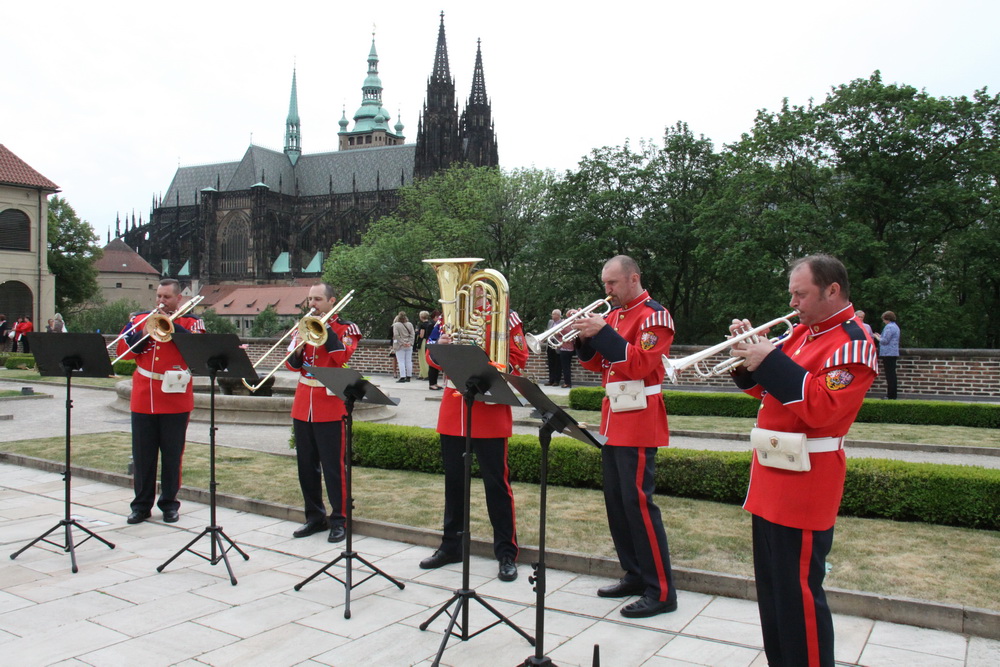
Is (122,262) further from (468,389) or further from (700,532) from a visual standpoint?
(468,389)

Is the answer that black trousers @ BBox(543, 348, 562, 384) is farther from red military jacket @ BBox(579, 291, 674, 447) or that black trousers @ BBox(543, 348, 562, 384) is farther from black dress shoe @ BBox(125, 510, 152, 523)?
red military jacket @ BBox(579, 291, 674, 447)

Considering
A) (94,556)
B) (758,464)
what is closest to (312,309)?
(94,556)

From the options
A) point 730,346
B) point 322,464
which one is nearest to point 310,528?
point 322,464

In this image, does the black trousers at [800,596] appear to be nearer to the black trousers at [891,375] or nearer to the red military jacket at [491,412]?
the red military jacket at [491,412]

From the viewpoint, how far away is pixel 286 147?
4540 inches

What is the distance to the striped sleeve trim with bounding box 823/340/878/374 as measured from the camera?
11.1 ft

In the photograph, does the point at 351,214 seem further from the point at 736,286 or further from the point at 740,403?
the point at 740,403

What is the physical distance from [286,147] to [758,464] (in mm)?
119318

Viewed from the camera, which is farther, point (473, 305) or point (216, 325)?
point (216, 325)

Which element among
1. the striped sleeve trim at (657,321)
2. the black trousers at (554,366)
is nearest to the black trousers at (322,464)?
the striped sleeve trim at (657,321)

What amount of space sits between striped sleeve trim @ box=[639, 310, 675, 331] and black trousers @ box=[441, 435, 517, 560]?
1.50 metres

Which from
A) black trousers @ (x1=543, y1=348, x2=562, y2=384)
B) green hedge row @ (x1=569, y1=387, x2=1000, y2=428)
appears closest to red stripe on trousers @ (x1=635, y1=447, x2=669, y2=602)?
green hedge row @ (x1=569, y1=387, x2=1000, y2=428)

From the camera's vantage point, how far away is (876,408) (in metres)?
14.6

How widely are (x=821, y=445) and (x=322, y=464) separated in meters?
4.54
